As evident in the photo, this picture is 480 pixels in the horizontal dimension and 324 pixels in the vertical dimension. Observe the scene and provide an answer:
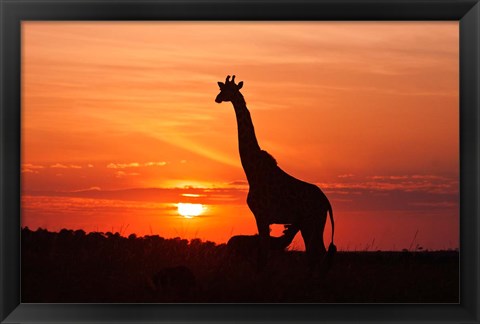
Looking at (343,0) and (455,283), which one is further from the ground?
→ (343,0)

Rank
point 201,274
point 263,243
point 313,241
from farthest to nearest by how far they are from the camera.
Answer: point 313,241
point 263,243
point 201,274

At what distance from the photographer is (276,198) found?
8.35 meters

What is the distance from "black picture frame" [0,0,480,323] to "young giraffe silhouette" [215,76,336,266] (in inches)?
40.5

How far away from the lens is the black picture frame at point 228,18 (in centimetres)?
718

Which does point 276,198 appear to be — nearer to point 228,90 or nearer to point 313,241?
point 313,241

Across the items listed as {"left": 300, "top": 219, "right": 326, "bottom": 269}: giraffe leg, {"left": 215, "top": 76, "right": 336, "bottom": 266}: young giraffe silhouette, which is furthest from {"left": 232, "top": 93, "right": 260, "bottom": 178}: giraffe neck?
{"left": 300, "top": 219, "right": 326, "bottom": 269}: giraffe leg

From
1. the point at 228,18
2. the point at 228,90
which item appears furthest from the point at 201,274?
the point at 228,18

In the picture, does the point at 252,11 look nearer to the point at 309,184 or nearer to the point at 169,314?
the point at 309,184

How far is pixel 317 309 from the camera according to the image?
7.19 metres

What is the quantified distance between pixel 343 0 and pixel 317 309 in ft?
7.73

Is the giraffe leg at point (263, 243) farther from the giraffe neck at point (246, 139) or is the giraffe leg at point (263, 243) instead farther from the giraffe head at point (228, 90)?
the giraffe head at point (228, 90)

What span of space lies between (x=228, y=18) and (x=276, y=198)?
1.85 metres

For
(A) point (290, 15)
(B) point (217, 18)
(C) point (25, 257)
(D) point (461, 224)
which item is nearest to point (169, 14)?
(B) point (217, 18)

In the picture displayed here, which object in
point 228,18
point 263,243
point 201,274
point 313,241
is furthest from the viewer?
point 313,241
